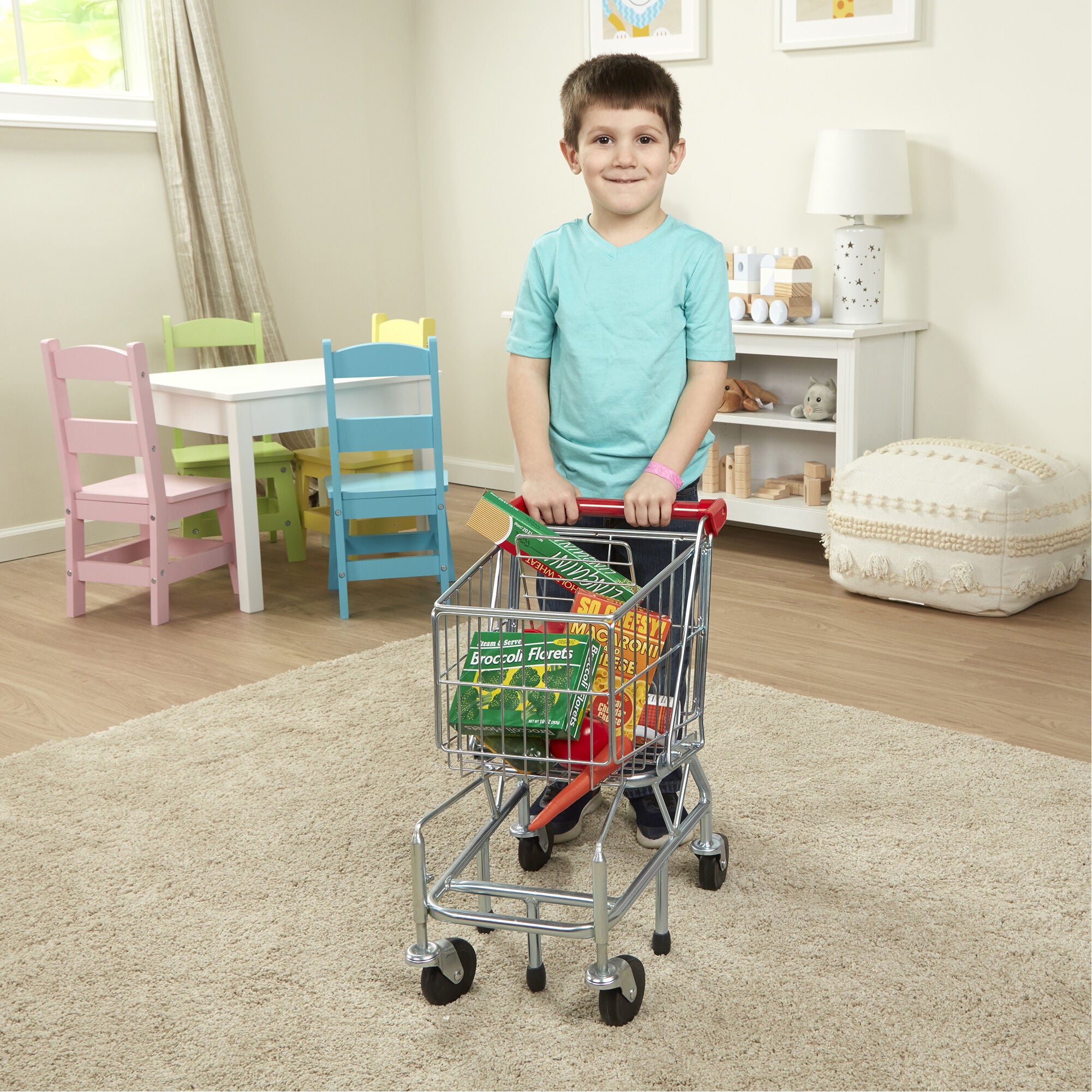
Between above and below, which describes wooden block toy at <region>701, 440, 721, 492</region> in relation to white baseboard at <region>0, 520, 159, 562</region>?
above

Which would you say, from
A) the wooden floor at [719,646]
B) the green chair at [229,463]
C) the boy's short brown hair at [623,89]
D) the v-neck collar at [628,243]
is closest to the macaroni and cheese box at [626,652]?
the v-neck collar at [628,243]

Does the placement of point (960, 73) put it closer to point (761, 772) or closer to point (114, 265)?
point (761, 772)

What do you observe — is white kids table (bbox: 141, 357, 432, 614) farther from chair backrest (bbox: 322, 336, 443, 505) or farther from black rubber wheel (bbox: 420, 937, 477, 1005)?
black rubber wheel (bbox: 420, 937, 477, 1005)

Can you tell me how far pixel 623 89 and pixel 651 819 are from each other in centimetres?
119

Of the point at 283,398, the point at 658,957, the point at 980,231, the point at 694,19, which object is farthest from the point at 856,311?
the point at 658,957

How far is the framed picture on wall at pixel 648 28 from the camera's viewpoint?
435cm

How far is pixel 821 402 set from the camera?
395 cm

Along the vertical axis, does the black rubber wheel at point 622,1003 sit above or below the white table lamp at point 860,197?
below

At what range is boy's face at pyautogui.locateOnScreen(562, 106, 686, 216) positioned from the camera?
1731 millimetres

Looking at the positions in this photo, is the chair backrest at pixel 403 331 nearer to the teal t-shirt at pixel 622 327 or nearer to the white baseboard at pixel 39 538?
the white baseboard at pixel 39 538

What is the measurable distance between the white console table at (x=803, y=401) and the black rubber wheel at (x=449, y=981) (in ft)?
8.08

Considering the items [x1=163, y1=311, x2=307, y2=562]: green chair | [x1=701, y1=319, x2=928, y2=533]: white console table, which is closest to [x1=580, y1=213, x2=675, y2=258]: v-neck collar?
[x1=701, y1=319, x2=928, y2=533]: white console table


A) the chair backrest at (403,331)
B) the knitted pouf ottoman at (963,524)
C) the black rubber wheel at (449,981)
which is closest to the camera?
the black rubber wheel at (449,981)

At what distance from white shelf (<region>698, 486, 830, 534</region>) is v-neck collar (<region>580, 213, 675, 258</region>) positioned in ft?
7.07
